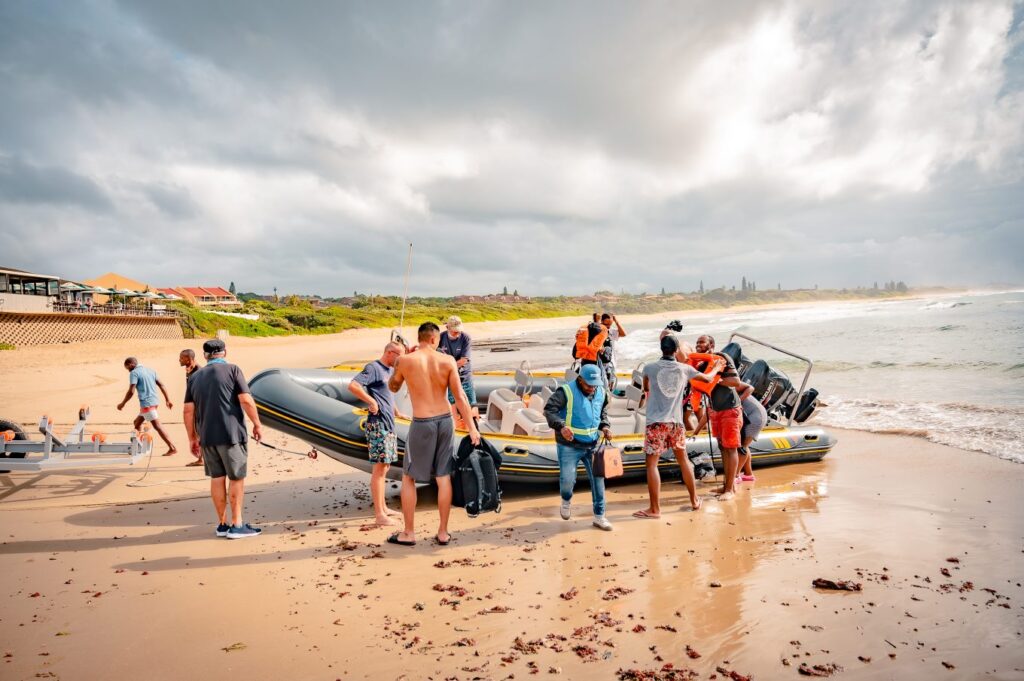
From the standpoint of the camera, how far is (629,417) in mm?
7445

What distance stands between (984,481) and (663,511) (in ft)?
12.1

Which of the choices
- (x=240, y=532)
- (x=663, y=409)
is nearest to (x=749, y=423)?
(x=663, y=409)

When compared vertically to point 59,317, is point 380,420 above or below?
below

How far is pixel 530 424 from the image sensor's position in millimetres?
6504

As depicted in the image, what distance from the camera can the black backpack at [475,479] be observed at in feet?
15.1

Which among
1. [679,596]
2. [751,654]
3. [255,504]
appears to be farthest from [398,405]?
[751,654]

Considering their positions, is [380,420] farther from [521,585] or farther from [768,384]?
[768,384]

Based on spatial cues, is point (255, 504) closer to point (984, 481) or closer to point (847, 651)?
point (847, 651)

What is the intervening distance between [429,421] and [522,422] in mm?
2410

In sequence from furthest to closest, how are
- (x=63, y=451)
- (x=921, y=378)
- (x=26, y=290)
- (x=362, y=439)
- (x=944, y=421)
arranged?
1. (x=26, y=290)
2. (x=921, y=378)
3. (x=944, y=421)
4. (x=63, y=451)
5. (x=362, y=439)

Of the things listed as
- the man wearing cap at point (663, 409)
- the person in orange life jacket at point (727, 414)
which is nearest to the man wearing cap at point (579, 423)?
the man wearing cap at point (663, 409)

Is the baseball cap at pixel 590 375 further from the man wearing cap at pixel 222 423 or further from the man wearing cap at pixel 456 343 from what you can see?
the man wearing cap at pixel 222 423

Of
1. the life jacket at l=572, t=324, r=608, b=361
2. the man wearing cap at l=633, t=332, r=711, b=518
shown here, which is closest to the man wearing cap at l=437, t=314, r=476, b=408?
the life jacket at l=572, t=324, r=608, b=361

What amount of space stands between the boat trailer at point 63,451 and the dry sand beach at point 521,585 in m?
0.31
